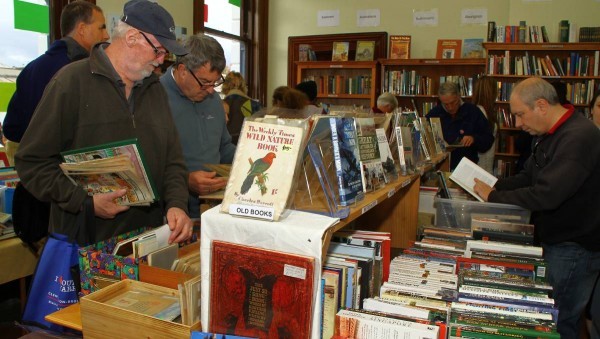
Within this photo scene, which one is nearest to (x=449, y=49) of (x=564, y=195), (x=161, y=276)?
(x=564, y=195)

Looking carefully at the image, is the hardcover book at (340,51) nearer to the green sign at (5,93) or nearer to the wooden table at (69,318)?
the green sign at (5,93)

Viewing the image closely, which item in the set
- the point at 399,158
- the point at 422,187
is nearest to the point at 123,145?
the point at 399,158

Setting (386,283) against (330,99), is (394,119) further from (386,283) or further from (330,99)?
(330,99)

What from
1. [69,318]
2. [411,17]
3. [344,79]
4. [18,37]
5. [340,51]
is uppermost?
[411,17]

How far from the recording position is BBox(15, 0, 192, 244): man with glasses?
5.82ft

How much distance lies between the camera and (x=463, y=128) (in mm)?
5004

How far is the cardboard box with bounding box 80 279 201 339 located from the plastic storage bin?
189cm

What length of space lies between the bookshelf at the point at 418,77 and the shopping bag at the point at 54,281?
20.5 feet

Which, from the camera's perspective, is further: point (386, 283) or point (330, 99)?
point (330, 99)

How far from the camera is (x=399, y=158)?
91.7 inches

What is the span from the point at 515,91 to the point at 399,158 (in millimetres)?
807

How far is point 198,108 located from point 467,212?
5.23 ft

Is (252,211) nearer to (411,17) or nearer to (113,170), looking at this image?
(113,170)

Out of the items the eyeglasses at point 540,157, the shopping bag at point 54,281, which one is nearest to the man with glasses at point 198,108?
the shopping bag at point 54,281
